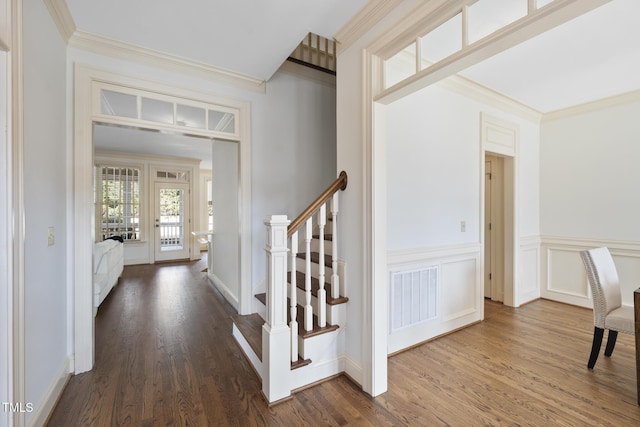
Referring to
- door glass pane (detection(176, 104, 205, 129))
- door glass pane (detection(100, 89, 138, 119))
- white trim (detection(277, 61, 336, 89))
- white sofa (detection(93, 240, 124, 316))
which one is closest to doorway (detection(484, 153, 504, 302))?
white trim (detection(277, 61, 336, 89))

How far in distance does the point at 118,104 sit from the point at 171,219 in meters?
5.21

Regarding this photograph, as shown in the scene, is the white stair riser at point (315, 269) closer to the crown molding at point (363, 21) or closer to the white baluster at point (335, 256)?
the white baluster at point (335, 256)

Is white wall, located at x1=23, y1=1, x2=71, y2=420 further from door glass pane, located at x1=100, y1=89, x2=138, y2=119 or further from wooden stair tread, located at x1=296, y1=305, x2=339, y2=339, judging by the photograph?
wooden stair tread, located at x1=296, y1=305, x2=339, y2=339

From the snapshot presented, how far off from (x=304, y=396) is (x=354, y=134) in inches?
73.7

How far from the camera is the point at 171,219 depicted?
6973mm

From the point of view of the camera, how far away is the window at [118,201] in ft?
20.4

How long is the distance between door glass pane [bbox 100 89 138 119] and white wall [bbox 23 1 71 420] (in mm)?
259

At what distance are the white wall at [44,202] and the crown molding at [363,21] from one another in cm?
190

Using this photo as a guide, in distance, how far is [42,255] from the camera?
162cm

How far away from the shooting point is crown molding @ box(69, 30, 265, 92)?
2.14 meters

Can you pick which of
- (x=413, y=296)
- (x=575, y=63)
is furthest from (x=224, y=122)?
(x=575, y=63)

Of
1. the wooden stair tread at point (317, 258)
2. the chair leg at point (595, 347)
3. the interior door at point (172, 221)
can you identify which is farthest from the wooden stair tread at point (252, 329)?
the interior door at point (172, 221)

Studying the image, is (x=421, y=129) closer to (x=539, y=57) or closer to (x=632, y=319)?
(x=539, y=57)

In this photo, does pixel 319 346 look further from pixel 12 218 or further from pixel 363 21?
pixel 363 21
